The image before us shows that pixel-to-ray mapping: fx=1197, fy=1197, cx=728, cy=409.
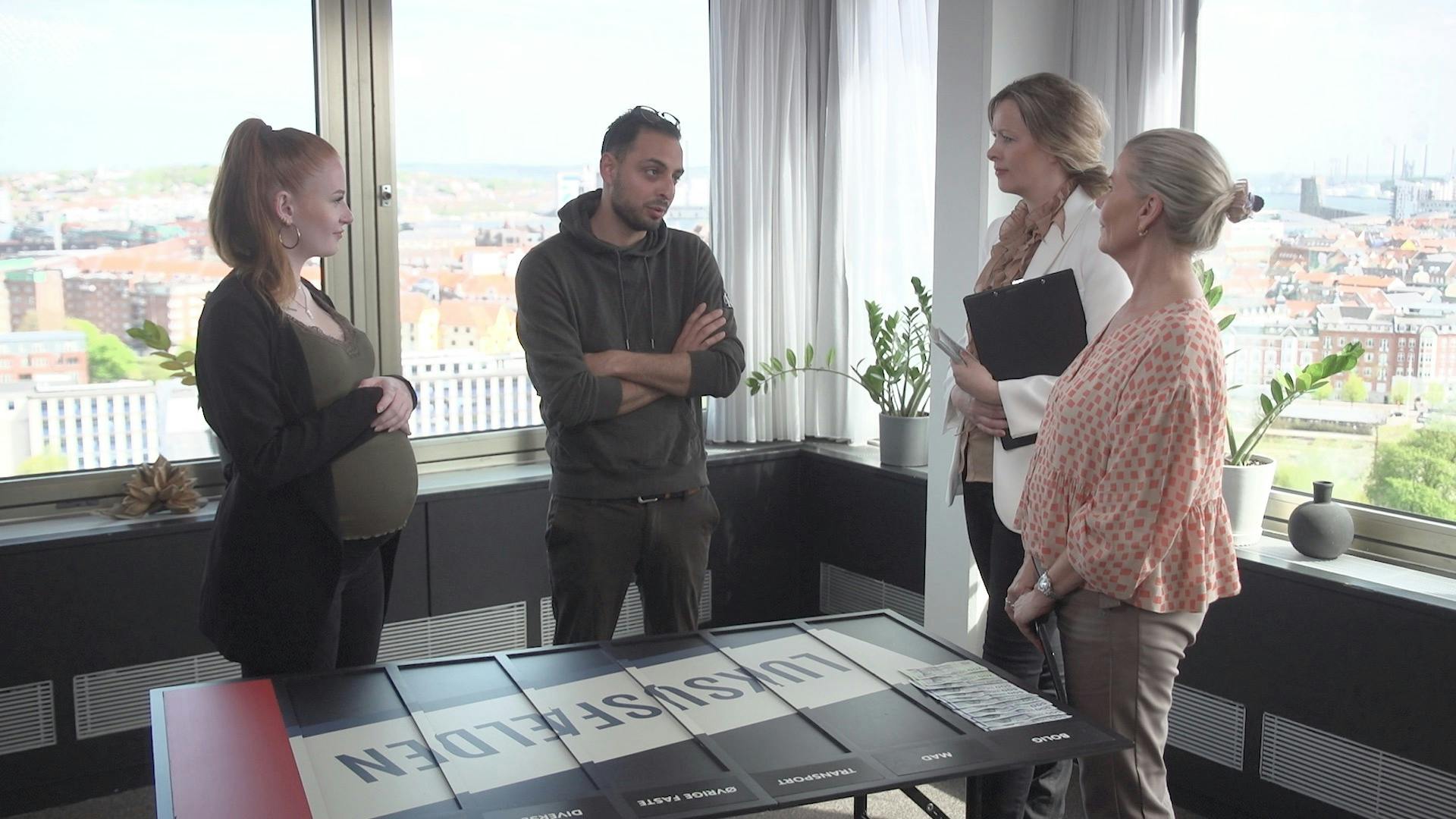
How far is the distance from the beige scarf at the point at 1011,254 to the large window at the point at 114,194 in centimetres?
219

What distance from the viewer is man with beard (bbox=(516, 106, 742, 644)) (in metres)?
2.64

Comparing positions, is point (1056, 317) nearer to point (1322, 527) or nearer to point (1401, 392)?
point (1322, 527)

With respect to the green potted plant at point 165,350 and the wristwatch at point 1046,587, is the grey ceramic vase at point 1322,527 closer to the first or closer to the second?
the wristwatch at point 1046,587

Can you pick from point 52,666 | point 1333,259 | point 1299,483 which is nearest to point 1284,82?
point 1333,259

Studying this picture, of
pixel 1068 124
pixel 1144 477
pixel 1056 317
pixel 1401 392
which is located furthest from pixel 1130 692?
pixel 1401 392

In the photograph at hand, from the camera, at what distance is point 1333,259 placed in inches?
122

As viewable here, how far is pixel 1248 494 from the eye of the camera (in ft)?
9.96

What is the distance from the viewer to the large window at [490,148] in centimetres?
385

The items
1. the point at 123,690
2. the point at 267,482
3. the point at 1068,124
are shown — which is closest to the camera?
the point at 267,482

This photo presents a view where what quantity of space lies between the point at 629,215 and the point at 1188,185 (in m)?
Result: 1.24

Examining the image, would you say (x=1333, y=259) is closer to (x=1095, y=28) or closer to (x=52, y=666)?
(x=1095, y=28)

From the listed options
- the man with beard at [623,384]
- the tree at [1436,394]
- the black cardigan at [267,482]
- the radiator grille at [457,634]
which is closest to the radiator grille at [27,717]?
the radiator grille at [457,634]

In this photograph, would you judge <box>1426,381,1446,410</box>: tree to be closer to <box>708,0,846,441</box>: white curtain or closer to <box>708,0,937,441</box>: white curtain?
<box>708,0,937,441</box>: white curtain

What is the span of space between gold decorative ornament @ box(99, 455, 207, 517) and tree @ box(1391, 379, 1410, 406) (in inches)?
125
